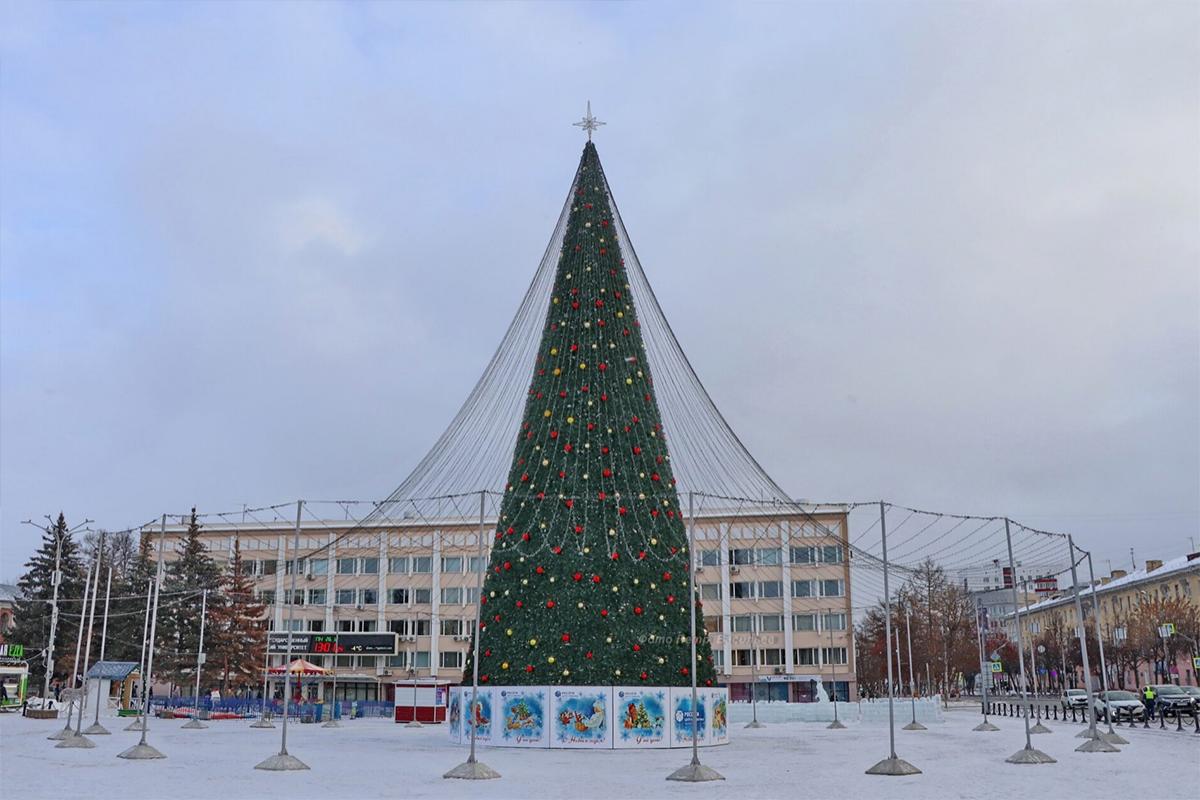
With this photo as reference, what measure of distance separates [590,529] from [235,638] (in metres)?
50.2

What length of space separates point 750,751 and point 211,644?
49684 millimetres

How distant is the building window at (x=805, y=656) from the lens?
84375 mm

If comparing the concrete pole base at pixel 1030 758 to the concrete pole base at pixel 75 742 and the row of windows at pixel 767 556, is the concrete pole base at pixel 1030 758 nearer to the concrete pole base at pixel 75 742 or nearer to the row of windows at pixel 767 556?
the concrete pole base at pixel 75 742

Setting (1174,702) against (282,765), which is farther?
(1174,702)

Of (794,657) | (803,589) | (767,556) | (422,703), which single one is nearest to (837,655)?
(794,657)

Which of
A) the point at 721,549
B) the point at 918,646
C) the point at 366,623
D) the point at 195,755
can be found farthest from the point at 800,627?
the point at 195,755

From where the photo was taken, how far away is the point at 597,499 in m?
29.0

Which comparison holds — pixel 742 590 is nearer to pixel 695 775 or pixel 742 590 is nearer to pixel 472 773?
pixel 695 775

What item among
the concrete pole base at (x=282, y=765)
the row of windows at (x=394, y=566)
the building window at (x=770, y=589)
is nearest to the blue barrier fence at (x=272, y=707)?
the row of windows at (x=394, y=566)

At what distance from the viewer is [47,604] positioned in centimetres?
7169

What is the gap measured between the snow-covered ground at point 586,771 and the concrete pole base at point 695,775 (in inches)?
11.3

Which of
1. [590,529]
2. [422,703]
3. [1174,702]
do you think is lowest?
[422,703]

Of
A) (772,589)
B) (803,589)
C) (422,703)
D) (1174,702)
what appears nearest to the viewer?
(1174,702)

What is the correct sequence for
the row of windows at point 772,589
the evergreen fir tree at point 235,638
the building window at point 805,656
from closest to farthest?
the evergreen fir tree at point 235,638, the row of windows at point 772,589, the building window at point 805,656
